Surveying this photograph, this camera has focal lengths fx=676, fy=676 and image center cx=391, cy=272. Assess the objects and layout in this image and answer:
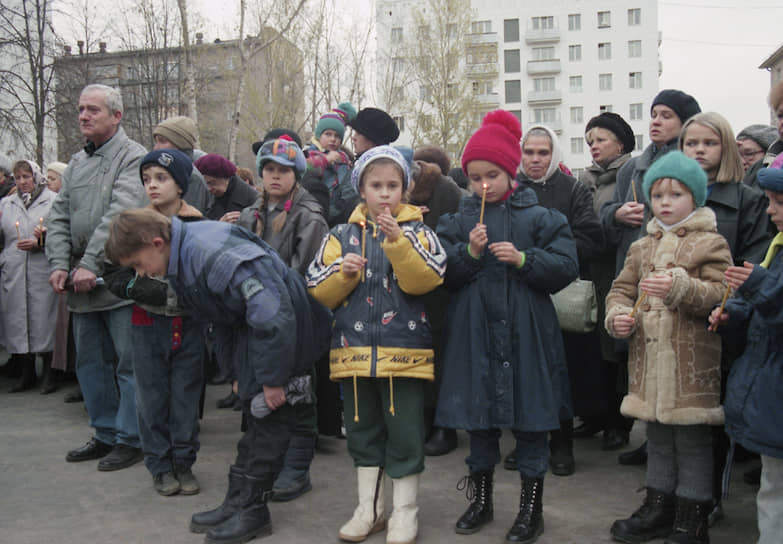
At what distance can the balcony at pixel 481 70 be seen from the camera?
4139 cm

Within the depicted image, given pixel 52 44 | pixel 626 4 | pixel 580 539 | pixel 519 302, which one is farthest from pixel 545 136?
pixel 626 4

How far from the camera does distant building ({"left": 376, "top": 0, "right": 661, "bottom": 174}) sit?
55562 mm

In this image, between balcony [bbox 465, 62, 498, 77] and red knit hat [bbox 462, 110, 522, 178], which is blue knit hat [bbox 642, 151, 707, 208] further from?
balcony [bbox 465, 62, 498, 77]

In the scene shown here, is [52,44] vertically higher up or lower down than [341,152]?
higher up

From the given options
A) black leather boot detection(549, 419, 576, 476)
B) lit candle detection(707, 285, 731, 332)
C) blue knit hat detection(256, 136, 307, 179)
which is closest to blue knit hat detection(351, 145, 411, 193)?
blue knit hat detection(256, 136, 307, 179)

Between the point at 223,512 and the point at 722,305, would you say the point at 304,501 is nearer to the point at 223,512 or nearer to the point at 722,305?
the point at 223,512

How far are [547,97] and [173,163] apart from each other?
5550 cm

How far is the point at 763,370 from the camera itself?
2828 mm

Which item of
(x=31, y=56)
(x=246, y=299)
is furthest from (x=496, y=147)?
(x=31, y=56)

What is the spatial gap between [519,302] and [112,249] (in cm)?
205

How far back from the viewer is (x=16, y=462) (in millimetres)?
4730

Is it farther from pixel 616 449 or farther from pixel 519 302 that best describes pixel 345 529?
pixel 616 449

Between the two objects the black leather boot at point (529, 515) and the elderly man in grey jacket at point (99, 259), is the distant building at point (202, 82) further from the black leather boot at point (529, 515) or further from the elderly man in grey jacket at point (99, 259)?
the black leather boot at point (529, 515)

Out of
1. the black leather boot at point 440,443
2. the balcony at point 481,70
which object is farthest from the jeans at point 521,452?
the balcony at point 481,70
